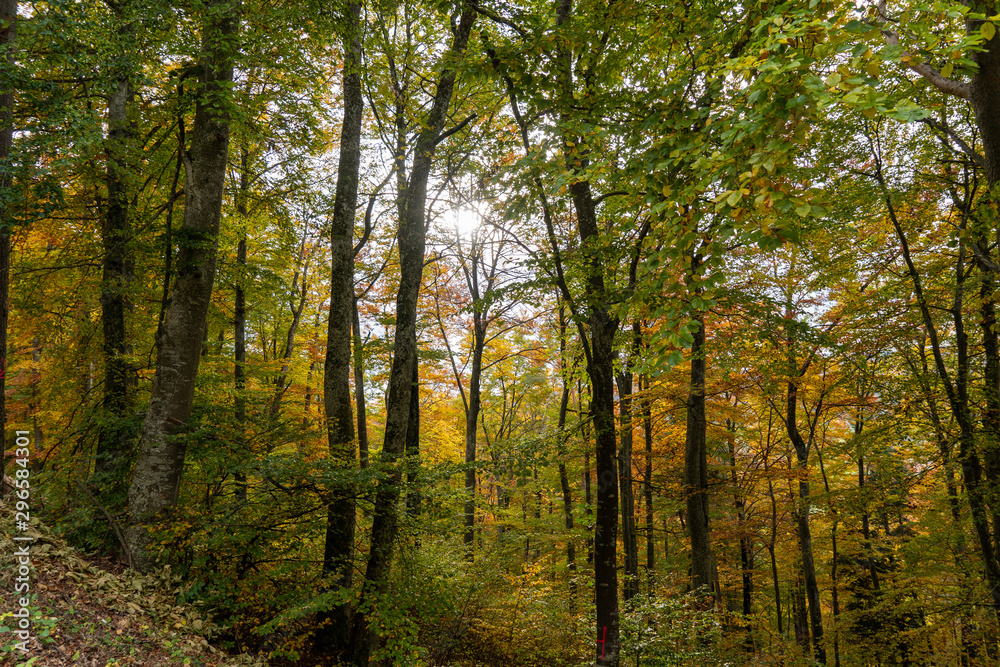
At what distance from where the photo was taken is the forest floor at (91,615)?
2973mm

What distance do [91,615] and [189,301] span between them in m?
3.18

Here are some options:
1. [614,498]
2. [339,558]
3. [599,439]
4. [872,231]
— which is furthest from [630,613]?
[872,231]

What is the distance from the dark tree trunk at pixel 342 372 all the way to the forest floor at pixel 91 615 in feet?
4.44

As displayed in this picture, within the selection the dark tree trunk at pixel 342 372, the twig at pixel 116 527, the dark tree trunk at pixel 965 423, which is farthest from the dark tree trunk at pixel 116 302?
the dark tree trunk at pixel 965 423

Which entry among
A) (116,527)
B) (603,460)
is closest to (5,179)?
(116,527)

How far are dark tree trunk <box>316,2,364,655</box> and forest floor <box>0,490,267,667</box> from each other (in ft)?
4.44

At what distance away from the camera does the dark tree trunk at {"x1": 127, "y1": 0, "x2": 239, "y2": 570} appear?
4.86m

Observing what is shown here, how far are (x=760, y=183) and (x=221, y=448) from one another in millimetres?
5621

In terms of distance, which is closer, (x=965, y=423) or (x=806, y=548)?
(x=965, y=423)

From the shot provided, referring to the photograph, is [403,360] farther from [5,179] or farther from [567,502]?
[567,502]

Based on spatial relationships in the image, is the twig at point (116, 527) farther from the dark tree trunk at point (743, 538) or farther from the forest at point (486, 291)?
the dark tree trunk at point (743, 538)

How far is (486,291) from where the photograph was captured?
7.62 meters

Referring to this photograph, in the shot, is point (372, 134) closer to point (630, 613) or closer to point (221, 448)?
point (221, 448)

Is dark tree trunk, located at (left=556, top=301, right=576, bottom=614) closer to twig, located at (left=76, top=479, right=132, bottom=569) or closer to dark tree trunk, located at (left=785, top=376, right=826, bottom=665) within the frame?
dark tree trunk, located at (left=785, top=376, right=826, bottom=665)
